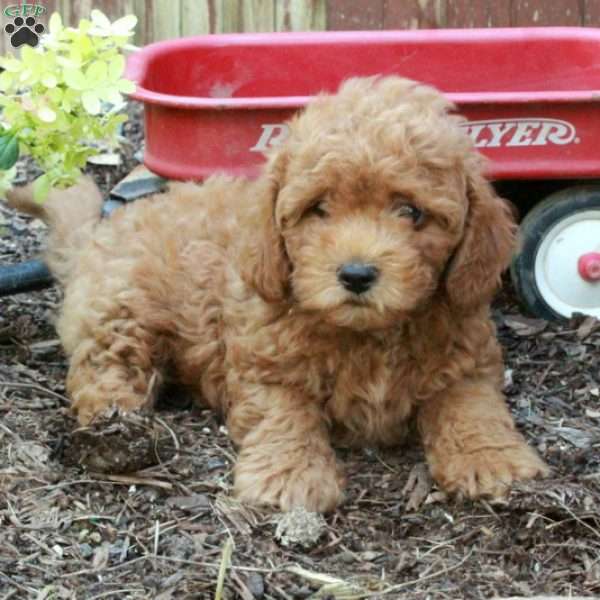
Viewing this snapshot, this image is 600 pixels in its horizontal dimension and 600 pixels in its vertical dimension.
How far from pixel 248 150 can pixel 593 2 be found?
319cm

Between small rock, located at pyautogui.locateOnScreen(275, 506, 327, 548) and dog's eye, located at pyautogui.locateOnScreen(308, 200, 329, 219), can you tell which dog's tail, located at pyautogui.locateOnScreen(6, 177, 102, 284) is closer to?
dog's eye, located at pyautogui.locateOnScreen(308, 200, 329, 219)

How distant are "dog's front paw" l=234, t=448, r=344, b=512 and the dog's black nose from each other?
2.15ft

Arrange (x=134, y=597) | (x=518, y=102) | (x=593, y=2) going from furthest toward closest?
(x=593, y=2)
(x=518, y=102)
(x=134, y=597)

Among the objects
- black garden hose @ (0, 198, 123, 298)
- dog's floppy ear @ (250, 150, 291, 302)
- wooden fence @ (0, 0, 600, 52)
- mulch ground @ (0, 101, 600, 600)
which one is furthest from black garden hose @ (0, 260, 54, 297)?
wooden fence @ (0, 0, 600, 52)

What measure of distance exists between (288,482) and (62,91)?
1597mm

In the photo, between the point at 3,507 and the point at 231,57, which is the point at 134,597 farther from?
the point at 231,57

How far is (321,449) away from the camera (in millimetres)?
4266

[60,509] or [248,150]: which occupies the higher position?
[248,150]

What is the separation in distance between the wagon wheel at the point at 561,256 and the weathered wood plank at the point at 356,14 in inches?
109

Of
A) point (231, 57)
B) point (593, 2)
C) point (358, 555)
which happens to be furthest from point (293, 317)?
point (593, 2)

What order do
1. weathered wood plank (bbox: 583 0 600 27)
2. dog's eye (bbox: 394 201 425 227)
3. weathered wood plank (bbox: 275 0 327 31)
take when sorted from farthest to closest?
weathered wood plank (bbox: 275 0 327 31) < weathered wood plank (bbox: 583 0 600 27) < dog's eye (bbox: 394 201 425 227)

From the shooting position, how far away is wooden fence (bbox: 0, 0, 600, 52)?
771 cm

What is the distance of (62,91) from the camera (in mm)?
4562

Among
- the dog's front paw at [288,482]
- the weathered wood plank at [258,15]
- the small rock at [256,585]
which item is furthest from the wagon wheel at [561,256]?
the weathered wood plank at [258,15]
